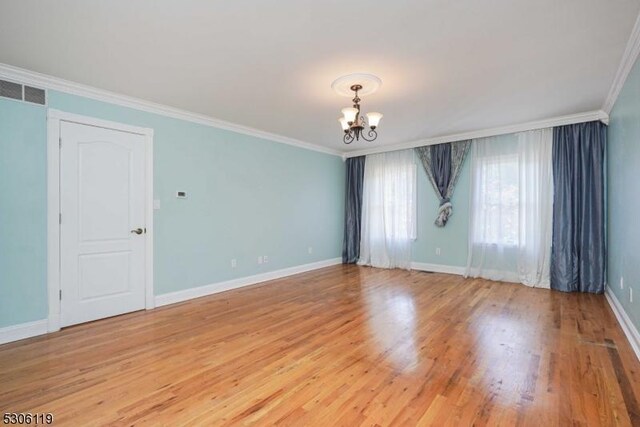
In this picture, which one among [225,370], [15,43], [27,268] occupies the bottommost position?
[225,370]

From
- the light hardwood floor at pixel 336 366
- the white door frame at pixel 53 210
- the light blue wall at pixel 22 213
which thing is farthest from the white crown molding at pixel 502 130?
the light blue wall at pixel 22 213

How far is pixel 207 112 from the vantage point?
14.2ft

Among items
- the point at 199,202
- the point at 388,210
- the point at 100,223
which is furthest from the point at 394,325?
the point at 388,210

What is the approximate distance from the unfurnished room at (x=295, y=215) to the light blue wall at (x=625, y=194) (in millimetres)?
55

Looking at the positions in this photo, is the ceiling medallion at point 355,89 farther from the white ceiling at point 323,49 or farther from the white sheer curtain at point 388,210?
the white sheer curtain at point 388,210

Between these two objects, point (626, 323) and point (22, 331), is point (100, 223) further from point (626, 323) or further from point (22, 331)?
point (626, 323)

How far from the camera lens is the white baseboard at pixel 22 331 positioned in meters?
2.93

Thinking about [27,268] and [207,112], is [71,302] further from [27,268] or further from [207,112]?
[207,112]

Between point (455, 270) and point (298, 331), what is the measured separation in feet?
12.6

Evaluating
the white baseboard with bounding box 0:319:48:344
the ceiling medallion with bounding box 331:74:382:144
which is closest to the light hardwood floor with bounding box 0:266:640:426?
the white baseboard with bounding box 0:319:48:344

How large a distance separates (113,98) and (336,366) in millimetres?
3819

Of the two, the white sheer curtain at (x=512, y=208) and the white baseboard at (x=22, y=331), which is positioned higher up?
the white sheer curtain at (x=512, y=208)

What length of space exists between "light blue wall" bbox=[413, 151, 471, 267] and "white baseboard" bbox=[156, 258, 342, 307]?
2167mm

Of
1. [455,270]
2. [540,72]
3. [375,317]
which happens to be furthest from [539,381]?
[455,270]
